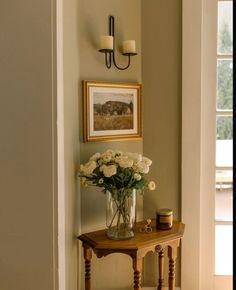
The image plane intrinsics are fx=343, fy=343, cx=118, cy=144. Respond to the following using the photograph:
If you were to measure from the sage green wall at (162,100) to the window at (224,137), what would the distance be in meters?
0.27

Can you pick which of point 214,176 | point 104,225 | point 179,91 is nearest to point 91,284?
point 104,225

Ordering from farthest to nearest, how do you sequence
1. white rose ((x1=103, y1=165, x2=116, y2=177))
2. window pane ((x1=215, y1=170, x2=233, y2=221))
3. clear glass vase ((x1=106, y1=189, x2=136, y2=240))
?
window pane ((x1=215, y1=170, x2=233, y2=221))
clear glass vase ((x1=106, y1=189, x2=136, y2=240))
white rose ((x1=103, y1=165, x2=116, y2=177))

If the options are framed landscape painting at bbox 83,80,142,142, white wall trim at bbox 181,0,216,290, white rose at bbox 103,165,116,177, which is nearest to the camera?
white rose at bbox 103,165,116,177

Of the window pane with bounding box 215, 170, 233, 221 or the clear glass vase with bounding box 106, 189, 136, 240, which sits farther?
the window pane with bounding box 215, 170, 233, 221

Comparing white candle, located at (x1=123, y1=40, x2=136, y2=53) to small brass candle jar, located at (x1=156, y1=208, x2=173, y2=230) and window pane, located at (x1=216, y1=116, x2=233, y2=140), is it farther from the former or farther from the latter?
small brass candle jar, located at (x1=156, y1=208, x2=173, y2=230)

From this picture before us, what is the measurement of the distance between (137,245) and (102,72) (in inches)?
39.6

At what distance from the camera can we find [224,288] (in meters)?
2.28

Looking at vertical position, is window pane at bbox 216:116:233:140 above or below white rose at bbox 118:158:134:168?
above

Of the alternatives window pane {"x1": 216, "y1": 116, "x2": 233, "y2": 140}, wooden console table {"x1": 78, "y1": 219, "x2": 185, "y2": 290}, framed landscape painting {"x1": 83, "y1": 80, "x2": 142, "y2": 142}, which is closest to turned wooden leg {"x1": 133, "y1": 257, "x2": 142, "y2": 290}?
wooden console table {"x1": 78, "y1": 219, "x2": 185, "y2": 290}

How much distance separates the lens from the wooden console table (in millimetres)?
1773

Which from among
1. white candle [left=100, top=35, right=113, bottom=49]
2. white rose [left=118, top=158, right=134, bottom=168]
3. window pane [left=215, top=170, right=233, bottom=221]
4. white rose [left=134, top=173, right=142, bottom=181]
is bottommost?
window pane [left=215, top=170, right=233, bottom=221]

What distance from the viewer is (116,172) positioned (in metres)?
1.81

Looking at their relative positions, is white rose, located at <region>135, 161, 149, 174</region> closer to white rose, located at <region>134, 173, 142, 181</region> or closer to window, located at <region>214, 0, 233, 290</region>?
white rose, located at <region>134, 173, 142, 181</region>

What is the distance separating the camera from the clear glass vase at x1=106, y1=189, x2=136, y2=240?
1864 mm
